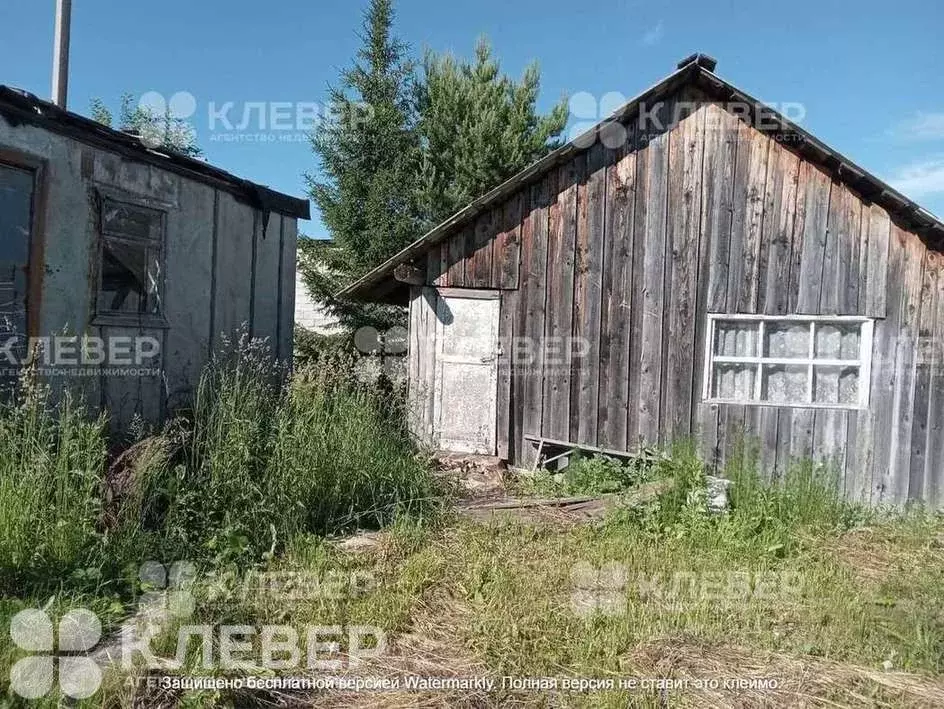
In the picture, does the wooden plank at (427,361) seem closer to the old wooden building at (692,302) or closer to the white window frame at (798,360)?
the old wooden building at (692,302)

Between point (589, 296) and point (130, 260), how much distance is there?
Answer: 4945 millimetres

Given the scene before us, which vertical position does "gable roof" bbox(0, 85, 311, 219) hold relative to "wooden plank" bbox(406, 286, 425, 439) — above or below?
above

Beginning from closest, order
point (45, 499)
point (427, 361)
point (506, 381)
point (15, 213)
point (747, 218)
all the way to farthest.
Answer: point (45, 499) < point (15, 213) < point (747, 218) < point (506, 381) < point (427, 361)

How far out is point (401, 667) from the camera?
352cm

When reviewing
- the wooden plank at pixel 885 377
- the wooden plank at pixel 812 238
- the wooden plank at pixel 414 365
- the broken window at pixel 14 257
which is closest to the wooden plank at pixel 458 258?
the wooden plank at pixel 414 365

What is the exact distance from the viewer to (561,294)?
8.03 m

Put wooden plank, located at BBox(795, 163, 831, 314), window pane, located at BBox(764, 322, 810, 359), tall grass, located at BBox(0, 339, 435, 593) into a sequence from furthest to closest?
window pane, located at BBox(764, 322, 810, 359), wooden plank, located at BBox(795, 163, 831, 314), tall grass, located at BBox(0, 339, 435, 593)

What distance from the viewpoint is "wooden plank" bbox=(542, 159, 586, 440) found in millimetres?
7984

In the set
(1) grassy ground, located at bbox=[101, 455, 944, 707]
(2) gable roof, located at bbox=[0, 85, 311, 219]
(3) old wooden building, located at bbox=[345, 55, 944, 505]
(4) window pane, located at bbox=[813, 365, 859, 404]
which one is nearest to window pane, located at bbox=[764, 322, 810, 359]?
(3) old wooden building, located at bbox=[345, 55, 944, 505]

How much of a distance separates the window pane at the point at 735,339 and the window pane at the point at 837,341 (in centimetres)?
67

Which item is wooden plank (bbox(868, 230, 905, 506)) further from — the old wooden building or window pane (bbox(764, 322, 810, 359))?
window pane (bbox(764, 322, 810, 359))

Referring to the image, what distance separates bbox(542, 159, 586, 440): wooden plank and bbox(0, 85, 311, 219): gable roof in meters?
3.69

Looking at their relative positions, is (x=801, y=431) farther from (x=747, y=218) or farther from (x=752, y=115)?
(x=752, y=115)

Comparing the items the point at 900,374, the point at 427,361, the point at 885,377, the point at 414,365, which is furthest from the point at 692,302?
the point at 414,365
